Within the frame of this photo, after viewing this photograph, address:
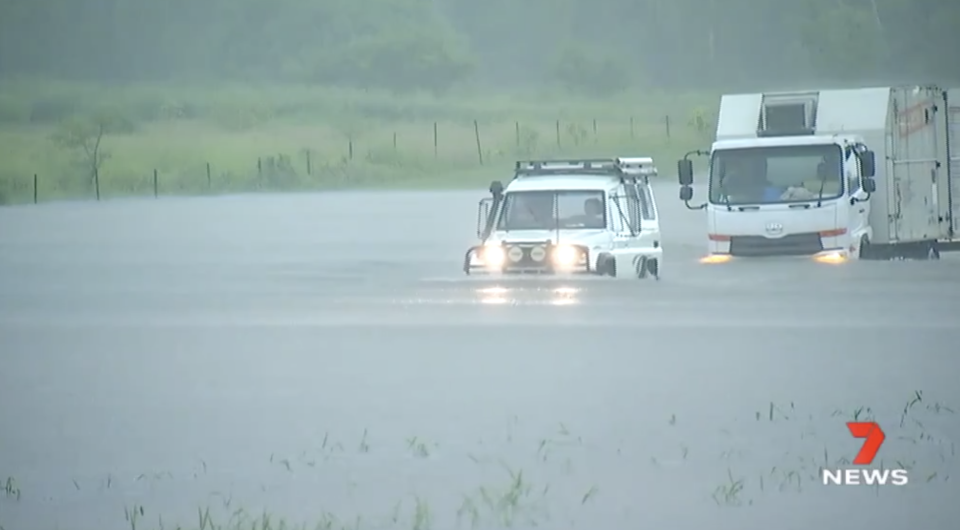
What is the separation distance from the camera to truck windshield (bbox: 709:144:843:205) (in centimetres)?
2269

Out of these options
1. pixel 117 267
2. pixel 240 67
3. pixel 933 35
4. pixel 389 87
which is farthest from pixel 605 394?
pixel 389 87

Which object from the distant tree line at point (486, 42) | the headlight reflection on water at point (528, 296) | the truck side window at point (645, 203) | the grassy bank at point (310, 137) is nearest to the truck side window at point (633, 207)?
the truck side window at point (645, 203)

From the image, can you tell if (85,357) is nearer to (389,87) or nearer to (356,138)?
(356,138)

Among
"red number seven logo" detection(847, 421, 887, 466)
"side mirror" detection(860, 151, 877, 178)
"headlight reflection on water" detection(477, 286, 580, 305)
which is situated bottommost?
"red number seven logo" detection(847, 421, 887, 466)

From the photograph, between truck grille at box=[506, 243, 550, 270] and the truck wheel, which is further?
the truck wheel

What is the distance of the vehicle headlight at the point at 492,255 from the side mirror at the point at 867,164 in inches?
176

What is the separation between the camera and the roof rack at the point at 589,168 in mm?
22172

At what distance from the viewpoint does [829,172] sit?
2266 centimetres

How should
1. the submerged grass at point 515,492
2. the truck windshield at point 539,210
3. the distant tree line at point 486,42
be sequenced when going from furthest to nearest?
the distant tree line at point 486,42
the truck windshield at point 539,210
the submerged grass at point 515,492

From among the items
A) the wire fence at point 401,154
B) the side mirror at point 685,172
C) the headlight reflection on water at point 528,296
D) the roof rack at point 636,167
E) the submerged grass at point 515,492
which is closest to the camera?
the submerged grass at point 515,492

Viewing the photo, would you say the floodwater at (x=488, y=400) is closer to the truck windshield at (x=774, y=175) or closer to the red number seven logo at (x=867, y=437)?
the red number seven logo at (x=867, y=437)

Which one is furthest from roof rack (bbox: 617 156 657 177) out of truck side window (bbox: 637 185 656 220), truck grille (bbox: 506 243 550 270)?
truck grille (bbox: 506 243 550 270)

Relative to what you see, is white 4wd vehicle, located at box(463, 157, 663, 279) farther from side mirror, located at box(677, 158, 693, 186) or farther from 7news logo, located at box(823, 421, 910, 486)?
7news logo, located at box(823, 421, 910, 486)

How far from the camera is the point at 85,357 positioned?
53.7 ft
